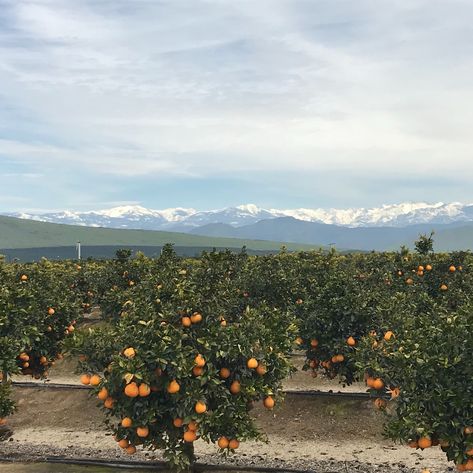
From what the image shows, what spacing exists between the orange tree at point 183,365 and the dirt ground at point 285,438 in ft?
19.8

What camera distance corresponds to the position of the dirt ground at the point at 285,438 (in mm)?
17766

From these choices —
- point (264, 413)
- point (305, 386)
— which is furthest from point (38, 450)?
point (305, 386)

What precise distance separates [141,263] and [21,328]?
48.5ft

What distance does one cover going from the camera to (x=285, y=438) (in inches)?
810

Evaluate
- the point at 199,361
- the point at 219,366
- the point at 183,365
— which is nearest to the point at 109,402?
the point at 183,365

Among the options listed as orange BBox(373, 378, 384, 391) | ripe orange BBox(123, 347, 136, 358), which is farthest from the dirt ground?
ripe orange BBox(123, 347, 136, 358)

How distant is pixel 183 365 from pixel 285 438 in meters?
10.9

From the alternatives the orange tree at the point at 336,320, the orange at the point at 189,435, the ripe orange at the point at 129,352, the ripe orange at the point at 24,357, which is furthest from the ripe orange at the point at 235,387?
the ripe orange at the point at 24,357

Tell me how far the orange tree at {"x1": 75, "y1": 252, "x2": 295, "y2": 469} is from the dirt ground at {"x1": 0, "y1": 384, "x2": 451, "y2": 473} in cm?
604

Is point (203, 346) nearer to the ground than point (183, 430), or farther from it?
farther from it

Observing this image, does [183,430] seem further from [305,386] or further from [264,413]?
[305,386]

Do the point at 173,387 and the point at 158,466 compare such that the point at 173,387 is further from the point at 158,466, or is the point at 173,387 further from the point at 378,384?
the point at 158,466

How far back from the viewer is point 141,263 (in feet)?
107

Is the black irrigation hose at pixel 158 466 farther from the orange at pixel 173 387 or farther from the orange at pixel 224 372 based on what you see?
the orange at pixel 173 387
